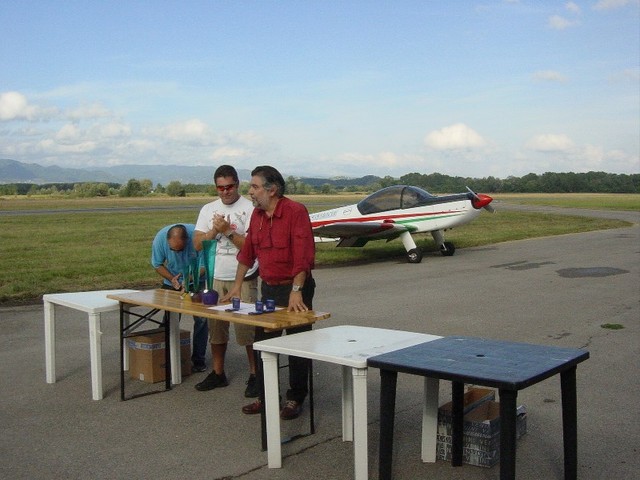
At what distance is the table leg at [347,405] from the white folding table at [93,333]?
2.08 m

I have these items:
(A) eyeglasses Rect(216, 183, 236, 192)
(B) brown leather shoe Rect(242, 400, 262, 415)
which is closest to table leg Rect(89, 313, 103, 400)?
(B) brown leather shoe Rect(242, 400, 262, 415)

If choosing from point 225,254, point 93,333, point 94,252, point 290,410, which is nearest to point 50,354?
point 93,333

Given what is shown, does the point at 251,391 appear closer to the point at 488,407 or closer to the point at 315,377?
the point at 315,377

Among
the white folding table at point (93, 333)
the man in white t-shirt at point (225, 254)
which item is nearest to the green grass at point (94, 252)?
Answer: the white folding table at point (93, 333)

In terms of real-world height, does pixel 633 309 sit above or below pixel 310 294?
below

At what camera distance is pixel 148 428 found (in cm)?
530

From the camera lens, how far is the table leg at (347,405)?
4961mm

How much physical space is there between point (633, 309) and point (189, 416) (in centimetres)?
716

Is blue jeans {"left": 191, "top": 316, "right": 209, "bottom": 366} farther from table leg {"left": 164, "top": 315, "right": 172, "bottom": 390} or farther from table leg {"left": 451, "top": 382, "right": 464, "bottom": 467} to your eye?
table leg {"left": 451, "top": 382, "right": 464, "bottom": 467}

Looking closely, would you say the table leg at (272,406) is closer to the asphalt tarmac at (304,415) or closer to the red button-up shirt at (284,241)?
the asphalt tarmac at (304,415)

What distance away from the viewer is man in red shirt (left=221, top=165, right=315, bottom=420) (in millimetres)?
5363

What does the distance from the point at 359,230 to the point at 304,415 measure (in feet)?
39.7

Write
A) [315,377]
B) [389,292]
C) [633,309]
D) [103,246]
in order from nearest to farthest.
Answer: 1. [315,377]
2. [633,309]
3. [389,292]
4. [103,246]

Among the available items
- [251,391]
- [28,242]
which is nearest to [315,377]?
[251,391]
